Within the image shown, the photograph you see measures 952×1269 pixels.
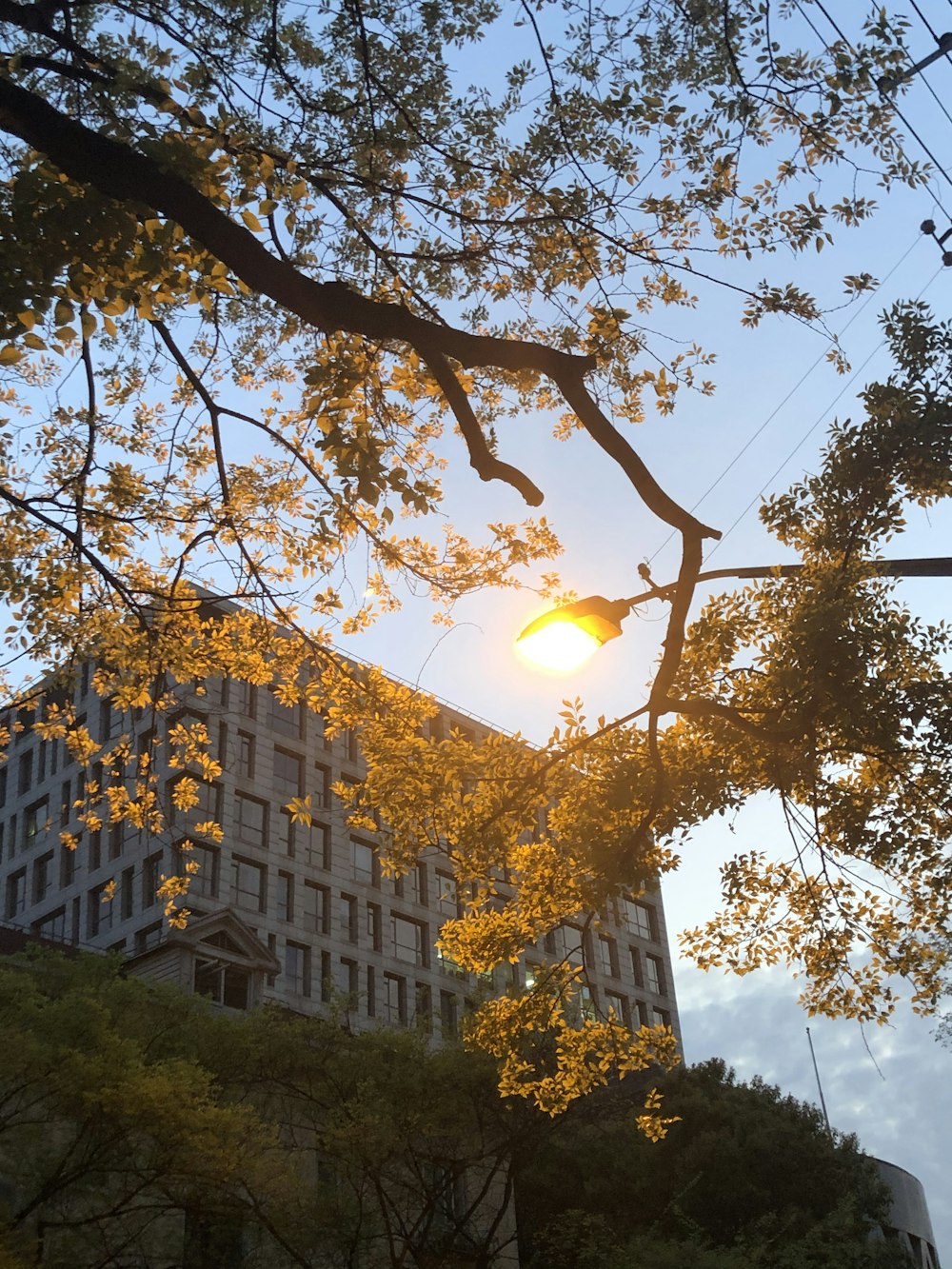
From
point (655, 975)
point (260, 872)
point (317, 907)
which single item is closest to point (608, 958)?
point (655, 975)

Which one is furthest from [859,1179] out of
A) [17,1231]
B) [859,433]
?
[859,433]

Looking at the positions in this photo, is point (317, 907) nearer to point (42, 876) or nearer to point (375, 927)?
point (375, 927)

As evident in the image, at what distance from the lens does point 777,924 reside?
12195 mm

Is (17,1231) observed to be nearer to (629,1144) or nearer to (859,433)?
(859,433)

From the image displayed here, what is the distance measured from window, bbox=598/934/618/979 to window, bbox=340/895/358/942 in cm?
1736

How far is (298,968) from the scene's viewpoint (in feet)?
167

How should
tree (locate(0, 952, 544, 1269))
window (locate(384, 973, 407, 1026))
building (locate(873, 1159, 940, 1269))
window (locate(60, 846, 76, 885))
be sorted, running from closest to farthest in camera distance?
tree (locate(0, 952, 544, 1269))
building (locate(873, 1159, 940, 1269))
window (locate(60, 846, 76, 885))
window (locate(384, 973, 407, 1026))

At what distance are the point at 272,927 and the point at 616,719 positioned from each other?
42.7m

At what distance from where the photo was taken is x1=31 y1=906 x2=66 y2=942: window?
51688 millimetres

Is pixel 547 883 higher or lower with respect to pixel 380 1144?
lower

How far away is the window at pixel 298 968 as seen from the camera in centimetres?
5028

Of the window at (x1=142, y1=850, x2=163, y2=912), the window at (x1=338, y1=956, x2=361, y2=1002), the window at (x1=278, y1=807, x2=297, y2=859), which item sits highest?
the window at (x1=278, y1=807, x2=297, y2=859)

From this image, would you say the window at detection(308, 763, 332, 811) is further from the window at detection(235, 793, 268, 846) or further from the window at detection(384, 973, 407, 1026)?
the window at detection(384, 973, 407, 1026)

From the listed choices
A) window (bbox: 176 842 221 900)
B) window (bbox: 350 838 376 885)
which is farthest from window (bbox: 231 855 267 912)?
window (bbox: 350 838 376 885)
